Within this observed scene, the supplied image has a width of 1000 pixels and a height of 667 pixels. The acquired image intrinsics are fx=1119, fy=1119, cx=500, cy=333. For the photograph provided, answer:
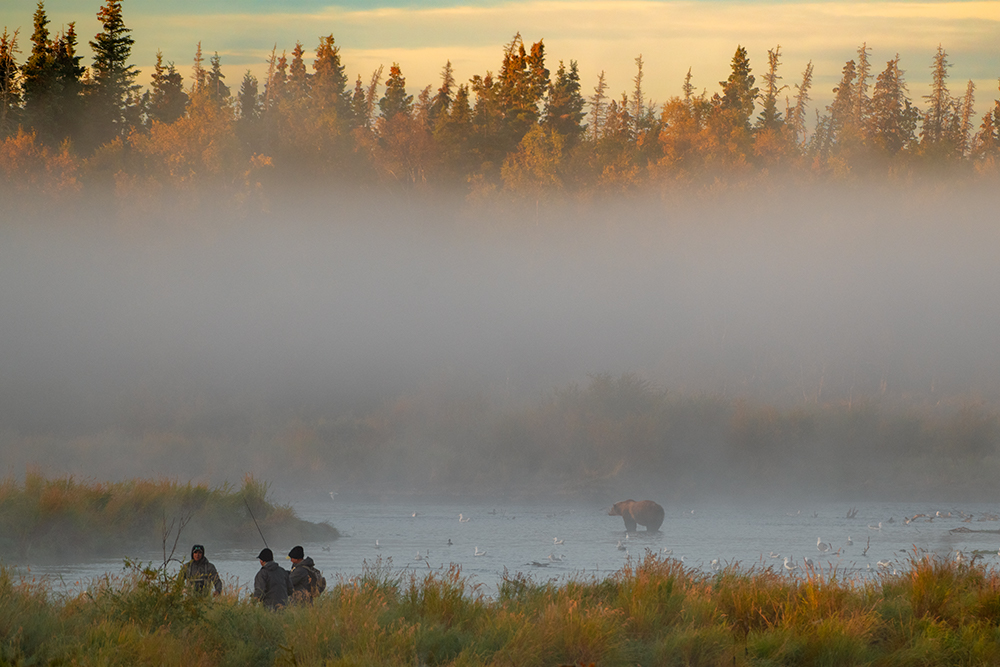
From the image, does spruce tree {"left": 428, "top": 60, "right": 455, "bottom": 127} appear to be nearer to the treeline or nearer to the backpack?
the treeline

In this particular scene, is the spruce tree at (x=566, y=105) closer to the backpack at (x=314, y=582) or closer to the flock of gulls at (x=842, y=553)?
the flock of gulls at (x=842, y=553)

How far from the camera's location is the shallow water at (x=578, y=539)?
21578 mm

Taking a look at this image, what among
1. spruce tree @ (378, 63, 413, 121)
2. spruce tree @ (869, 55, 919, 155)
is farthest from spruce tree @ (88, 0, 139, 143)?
spruce tree @ (869, 55, 919, 155)

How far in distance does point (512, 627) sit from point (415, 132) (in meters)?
67.7

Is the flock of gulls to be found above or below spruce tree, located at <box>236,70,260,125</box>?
below

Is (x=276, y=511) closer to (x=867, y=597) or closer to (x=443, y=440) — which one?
(x=443, y=440)

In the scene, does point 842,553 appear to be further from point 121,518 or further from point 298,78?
point 298,78

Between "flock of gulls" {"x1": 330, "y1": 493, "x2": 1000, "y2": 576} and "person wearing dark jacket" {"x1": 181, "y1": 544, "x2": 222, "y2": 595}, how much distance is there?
7.04 m

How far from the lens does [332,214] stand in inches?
2921

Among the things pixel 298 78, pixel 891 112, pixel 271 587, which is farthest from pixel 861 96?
pixel 271 587

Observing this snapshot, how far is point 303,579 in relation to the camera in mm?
13461

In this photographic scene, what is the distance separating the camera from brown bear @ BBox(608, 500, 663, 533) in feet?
91.1

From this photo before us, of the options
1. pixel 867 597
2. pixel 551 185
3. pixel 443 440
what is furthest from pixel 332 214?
pixel 867 597

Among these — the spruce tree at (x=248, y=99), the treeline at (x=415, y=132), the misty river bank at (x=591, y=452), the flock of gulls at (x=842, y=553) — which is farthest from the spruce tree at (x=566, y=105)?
the flock of gulls at (x=842, y=553)
